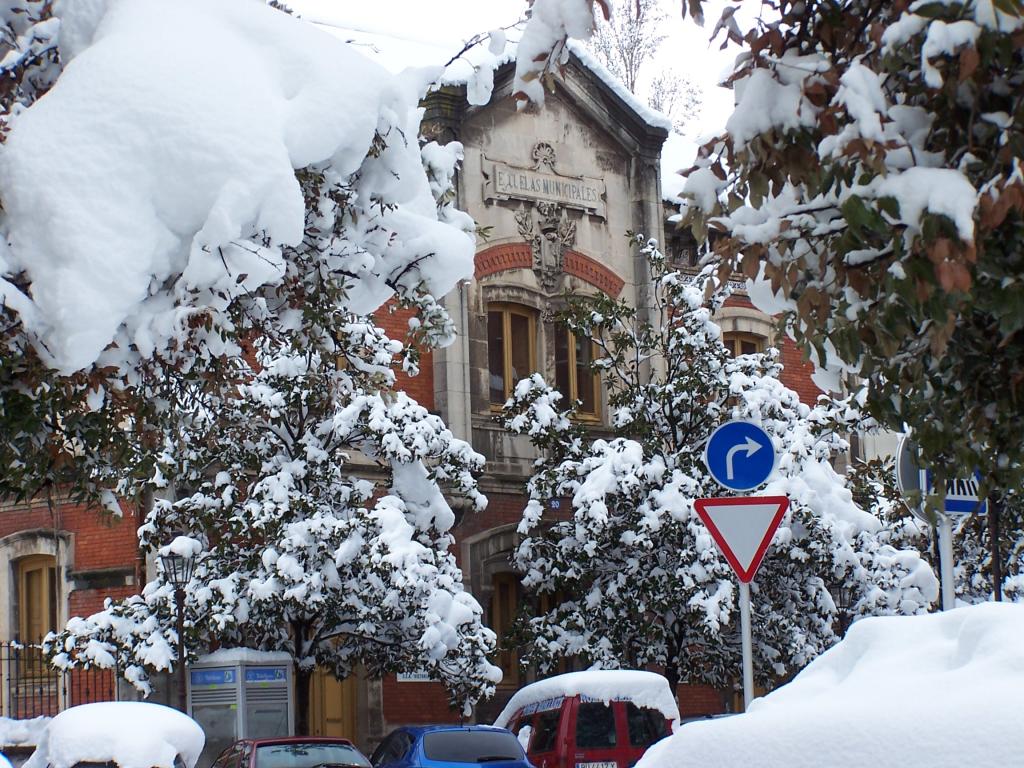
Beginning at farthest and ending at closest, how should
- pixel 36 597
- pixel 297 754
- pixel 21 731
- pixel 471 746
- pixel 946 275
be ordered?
pixel 36 597, pixel 21 731, pixel 471 746, pixel 297 754, pixel 946 275

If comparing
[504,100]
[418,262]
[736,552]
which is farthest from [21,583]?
[736,552]

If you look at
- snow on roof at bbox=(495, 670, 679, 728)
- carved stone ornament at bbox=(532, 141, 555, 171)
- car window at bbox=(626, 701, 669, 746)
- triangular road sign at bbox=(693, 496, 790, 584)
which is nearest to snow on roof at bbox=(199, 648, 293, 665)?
snow on roof at bbox=(495, 670, 679, 728)

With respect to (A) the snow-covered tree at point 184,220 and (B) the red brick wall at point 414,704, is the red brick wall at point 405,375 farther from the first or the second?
(A) the snow-covered tree at point 184,220

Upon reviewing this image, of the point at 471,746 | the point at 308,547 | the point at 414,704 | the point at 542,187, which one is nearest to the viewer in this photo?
the point at 471,746

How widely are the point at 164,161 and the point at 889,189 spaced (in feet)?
16.7

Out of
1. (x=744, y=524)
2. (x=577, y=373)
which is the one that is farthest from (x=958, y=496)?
(x=577, y=373)

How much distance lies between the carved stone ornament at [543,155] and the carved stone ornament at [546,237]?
68 centimetres

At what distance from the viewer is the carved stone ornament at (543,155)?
85.3 ft

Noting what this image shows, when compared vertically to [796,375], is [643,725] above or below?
below

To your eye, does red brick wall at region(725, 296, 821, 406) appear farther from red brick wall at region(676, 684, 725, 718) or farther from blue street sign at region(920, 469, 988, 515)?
blue street sign at region(920, 469, 988, 515)

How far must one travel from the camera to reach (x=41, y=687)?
71.5 ft

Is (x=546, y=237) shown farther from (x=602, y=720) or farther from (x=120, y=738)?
(x=120, y=738)

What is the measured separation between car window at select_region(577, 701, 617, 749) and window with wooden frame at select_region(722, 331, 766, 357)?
12.6 metres

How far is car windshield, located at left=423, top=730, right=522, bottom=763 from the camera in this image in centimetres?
1591
